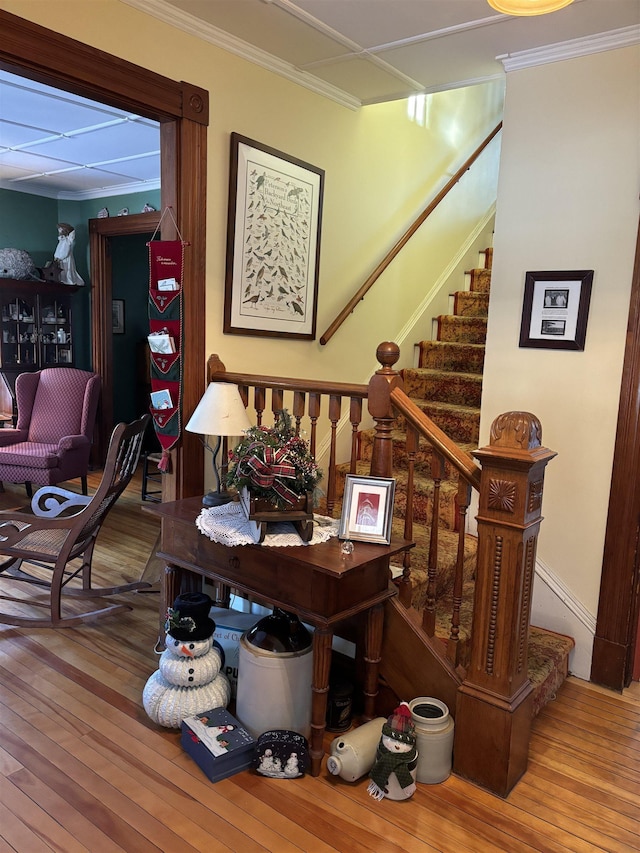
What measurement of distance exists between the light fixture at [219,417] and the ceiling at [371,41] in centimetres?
156

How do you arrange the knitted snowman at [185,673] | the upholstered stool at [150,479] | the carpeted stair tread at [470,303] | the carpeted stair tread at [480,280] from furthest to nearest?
1. the upholstered stool at [150,479]
2. the carpeted stair tread at [480,280]
3. the carpeted stair tread at [470,303]
4. the knitted snowman at [185,673]

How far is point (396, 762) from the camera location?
207 centimetres

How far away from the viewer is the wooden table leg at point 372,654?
7.83ft

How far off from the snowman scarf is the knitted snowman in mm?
642

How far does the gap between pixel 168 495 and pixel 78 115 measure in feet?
8.54

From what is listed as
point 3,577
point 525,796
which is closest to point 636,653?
point 525,796

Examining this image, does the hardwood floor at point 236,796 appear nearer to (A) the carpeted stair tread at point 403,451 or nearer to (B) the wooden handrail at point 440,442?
(B) the wooden handrail at point 440,442

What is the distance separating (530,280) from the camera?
3.09m

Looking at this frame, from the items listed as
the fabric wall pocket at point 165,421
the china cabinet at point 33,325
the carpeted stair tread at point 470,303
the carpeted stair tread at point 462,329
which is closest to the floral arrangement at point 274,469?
the fabric wall pocket at point 165,421

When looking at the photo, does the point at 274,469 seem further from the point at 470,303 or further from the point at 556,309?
the point at 470,303

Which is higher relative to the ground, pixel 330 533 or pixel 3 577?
pixel 330 533

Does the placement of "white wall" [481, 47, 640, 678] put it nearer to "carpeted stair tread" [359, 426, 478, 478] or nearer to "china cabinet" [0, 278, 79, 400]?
"carpeted stair tread" [359, 426, 478, 478]

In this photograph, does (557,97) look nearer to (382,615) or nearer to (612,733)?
(382,615)

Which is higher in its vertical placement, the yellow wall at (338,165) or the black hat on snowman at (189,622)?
the yellow wall at (338,165)
